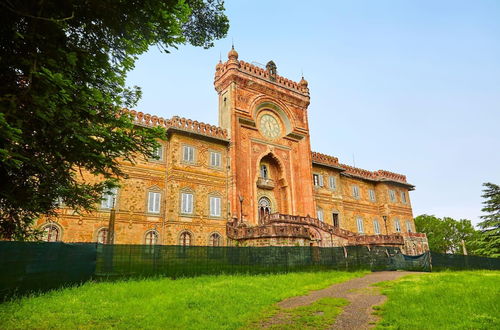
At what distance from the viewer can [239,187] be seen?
2403 centimetres

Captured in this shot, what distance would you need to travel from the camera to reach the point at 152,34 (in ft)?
21.2

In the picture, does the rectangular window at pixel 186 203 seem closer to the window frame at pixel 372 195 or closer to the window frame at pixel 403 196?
the window frame at pixel 372 195

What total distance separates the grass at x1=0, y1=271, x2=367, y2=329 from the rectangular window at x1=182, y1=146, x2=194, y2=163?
11803mm

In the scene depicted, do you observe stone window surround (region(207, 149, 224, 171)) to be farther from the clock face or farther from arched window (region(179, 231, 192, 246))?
arched window (region(179, 231, 192, 246))

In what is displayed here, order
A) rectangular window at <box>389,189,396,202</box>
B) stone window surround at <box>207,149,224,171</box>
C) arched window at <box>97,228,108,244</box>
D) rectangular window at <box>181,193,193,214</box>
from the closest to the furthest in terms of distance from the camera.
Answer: arched window at <box>97,228,108,244</box> → rectangular window at <box>181,193,193,214</box> → stone window surround at <box>207,149,224,171</box> → rectangular window at <box>389,189,396,202</box>

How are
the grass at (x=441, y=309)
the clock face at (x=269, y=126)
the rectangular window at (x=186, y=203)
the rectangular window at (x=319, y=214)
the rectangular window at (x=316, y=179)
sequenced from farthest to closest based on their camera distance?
the rectangular window at (x=316, y=179), the rectangular window at (x=319, y=214), the clock face at (x=269, y=126), the rectangular window at (x=186, y=203), the grass at (x=441, y=309)

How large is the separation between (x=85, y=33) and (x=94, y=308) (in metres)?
6.57

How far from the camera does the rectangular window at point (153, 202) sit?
70.5 feet

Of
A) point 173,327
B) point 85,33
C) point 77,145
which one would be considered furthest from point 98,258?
point 85,33

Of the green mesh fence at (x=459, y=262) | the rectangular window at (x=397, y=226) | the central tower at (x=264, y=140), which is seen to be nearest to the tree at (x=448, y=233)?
the rectangular window at (x=397, y=226)

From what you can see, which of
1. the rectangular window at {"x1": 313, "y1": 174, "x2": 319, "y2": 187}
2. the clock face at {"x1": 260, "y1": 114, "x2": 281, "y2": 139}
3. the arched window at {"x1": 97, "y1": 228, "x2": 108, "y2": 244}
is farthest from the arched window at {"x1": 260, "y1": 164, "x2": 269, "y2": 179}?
the arched window at {"x1": 97, "y1": 228, "x2": 108, "y2": 244}

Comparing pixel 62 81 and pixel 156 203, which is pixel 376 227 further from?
pixel 62 81

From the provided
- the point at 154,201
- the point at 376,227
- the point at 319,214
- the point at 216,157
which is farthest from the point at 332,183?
the point at 154,201

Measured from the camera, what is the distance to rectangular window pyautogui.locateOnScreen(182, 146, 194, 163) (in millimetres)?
23078
